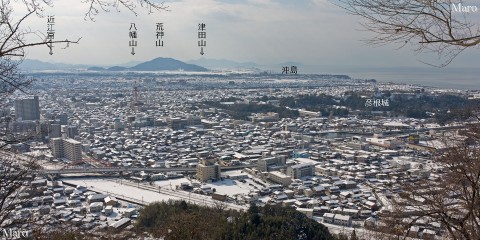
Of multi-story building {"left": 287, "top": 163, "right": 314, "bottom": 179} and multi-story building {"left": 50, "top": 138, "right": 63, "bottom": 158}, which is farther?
multi-story building {"left": 50, "top": 138, "right": 63, "bottom": 158}

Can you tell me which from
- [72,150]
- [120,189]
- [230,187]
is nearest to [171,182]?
[120,189]

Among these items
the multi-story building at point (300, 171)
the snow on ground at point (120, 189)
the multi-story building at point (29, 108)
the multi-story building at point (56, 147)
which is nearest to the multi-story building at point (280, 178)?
the multi-story building at point (300, 171)

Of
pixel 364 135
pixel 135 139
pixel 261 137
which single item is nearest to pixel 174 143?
pixel 135 139

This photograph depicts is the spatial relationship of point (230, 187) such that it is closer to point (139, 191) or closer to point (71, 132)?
point (139, 191)

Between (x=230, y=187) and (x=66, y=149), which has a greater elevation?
(x=66, y=149)

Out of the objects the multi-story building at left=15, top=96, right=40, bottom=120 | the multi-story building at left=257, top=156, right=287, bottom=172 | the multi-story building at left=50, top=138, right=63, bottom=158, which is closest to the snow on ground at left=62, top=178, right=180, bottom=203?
the multi-story building at left=50, top=138, right=63, bottom=158

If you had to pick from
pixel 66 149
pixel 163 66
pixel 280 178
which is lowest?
pixel 280 178

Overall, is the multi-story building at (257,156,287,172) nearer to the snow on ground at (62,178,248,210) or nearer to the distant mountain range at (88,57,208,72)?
the snow on ground at (62,178,248,210)

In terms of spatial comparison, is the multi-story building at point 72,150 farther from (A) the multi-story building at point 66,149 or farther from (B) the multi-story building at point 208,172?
(B) the multi-story building at point 208,172
